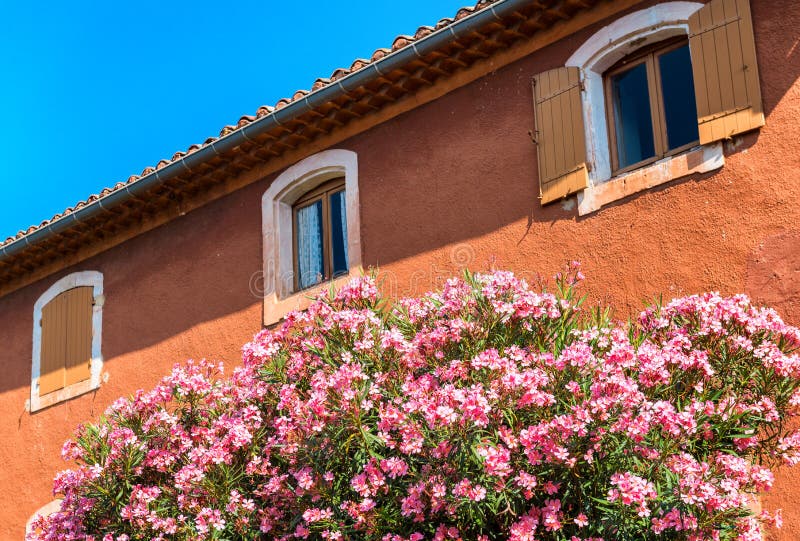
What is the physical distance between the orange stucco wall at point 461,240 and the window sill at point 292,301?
171 mm

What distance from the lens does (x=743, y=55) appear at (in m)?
8.26

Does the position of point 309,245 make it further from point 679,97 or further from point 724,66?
point 724,66

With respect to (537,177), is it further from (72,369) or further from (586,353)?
(72,369)

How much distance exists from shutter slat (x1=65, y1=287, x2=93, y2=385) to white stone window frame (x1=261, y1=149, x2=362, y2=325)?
2.96m

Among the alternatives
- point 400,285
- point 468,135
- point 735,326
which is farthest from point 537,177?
point 735,326

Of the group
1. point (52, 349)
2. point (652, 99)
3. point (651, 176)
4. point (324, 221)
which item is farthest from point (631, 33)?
point (52, 349)

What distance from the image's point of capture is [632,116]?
916 cm

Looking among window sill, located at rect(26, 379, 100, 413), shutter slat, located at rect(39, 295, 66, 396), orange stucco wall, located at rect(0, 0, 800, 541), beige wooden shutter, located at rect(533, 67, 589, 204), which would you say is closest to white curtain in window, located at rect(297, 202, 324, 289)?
orange stucco wall, located at rect(0, 0, 800, 541)

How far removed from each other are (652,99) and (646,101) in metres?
0.12

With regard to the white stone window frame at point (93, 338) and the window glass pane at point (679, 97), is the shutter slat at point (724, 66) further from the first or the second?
the white stone window frame at point (93, 338)

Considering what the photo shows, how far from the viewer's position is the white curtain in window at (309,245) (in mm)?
11156

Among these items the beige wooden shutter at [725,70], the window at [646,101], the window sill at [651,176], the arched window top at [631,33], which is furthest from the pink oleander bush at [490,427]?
the arched window top at [631,33]

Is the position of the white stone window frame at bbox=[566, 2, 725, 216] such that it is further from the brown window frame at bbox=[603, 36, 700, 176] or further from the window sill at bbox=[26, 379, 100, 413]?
the window sill at bbox=[26, 379, 100, 413]

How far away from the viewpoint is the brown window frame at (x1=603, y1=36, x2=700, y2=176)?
878 cm
